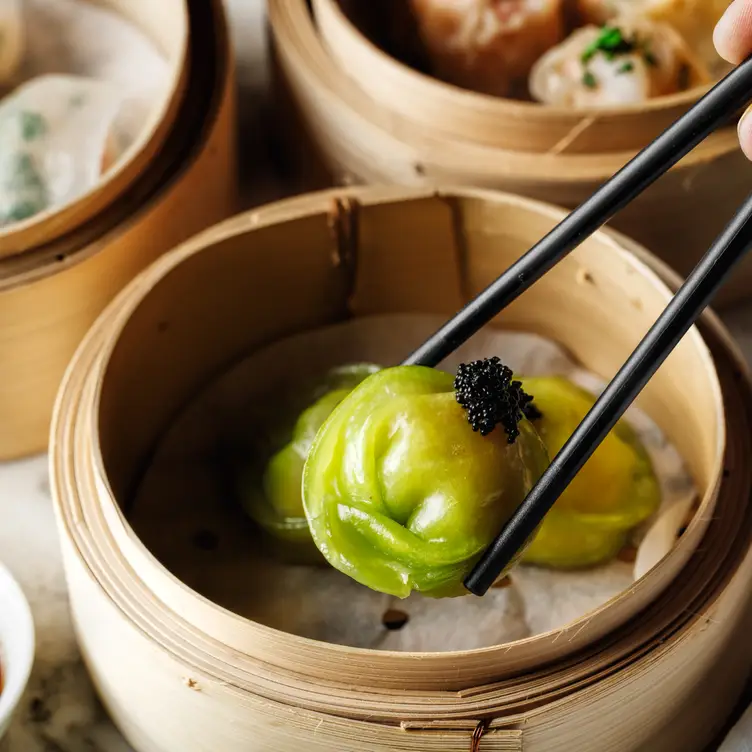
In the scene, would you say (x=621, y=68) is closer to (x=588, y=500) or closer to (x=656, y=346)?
(x=588, y=500)

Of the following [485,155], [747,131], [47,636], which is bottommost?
[47,636]

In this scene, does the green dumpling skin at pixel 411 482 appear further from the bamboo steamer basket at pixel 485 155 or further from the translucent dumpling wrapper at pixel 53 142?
the translucent dumpling wrapper at pixel 53 142

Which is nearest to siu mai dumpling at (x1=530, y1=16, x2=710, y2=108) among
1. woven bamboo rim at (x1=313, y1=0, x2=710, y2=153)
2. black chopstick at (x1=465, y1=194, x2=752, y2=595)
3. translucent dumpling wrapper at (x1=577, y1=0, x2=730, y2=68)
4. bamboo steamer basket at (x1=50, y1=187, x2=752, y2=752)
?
translucent dumpling wrapper at (x1=577, y1=0, x2=730, y2=68)

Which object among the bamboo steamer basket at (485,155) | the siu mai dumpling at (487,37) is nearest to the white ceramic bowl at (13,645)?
the bamboo steamer basket at (485,155)

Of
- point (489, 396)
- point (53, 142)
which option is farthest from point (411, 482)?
point (53, 142)

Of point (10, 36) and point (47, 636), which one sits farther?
point (10, 36)

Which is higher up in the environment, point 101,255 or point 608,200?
point 608,200

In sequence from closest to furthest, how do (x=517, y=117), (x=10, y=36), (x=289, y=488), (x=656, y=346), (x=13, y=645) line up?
1. (x=656, y=346)
2. (x=13, y=645)
3. (x=289, y=488)
4. (x=517, y=117)
5. (x=10, y=36)
